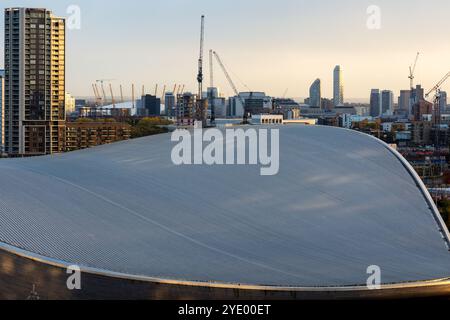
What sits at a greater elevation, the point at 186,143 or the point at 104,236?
the point at 186,143

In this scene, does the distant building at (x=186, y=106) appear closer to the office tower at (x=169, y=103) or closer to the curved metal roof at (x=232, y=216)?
the office tower at (x=169, y=103)

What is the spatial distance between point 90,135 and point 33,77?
766 centimetres

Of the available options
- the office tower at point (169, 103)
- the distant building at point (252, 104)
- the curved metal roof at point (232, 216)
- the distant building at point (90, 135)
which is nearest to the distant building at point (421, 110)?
the distant building at point (252, 104)

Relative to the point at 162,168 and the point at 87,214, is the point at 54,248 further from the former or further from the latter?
the point at 162,168

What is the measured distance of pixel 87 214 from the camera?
17.8m

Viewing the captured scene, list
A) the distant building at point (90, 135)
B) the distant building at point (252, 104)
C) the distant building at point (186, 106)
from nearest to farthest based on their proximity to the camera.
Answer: the distant building at point (90, 135) < the distant building at point (186, 106) < the distant building at point (252, 104)

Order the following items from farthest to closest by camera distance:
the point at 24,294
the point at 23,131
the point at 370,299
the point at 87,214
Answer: the point at 23,131
the point at 87,214
the point at 370,299
the point at 24,294

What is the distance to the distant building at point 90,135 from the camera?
227 feet

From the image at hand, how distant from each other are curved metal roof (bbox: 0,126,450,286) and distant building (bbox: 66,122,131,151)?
45702 mm

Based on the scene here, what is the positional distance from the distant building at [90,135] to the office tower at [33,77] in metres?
1.15

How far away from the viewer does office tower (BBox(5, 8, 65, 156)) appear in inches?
2653

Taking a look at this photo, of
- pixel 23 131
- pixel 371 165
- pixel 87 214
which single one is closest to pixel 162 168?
pixel 87 214
